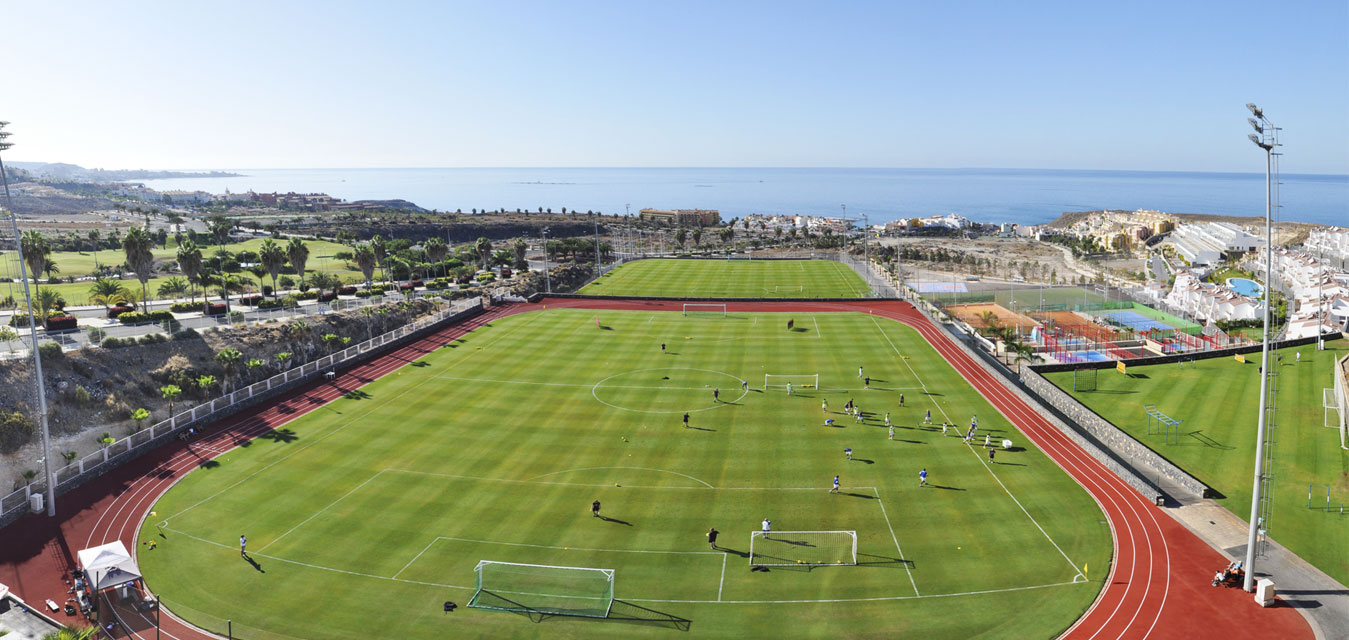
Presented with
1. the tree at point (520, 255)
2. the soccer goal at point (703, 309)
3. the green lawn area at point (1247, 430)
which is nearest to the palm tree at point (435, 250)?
the tree at point (520, 255)

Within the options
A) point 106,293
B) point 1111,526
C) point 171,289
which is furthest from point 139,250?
point 1111,526

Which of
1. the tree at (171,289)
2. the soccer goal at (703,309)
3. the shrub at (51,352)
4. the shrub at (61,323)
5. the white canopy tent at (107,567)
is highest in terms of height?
the tree at (171,289)

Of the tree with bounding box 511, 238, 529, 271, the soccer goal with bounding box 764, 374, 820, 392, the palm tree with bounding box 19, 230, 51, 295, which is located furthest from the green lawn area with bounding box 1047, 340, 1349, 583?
the tree with bounding box 511, 238, 529, 271

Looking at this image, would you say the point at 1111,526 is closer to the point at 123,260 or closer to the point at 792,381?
the point at 792,381

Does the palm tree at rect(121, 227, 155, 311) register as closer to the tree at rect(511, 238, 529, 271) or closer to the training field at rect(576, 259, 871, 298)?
the training field at rect(576, 259, 871, 298)

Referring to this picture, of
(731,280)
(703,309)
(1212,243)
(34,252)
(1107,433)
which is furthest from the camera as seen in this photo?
(1212,243)

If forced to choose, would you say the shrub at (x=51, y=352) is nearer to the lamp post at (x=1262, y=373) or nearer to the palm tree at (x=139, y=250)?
the palm tree at (x=139, y=250)

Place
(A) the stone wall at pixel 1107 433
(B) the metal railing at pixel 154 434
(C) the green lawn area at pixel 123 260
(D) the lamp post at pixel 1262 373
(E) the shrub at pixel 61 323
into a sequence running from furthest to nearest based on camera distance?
(C) the green lawn area at pixel 123 260 < (E) the shrub at pixel 61 323 < (A) the stone wall at pixel 1107 433 < (B) the metal railing at pixel 154 434 < (D) the lamp post at pixel 1262 373
